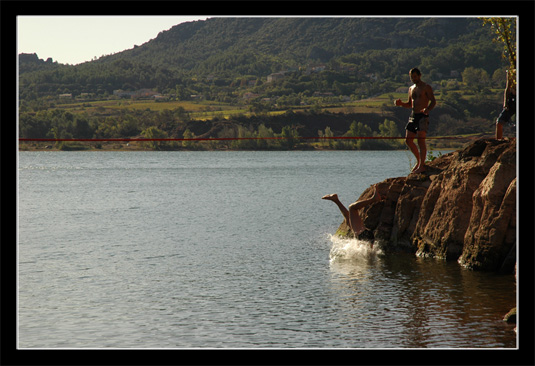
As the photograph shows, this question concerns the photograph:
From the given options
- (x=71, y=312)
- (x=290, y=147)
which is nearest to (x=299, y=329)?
(x=71, y=312)

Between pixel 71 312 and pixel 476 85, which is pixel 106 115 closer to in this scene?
pixel 476 85

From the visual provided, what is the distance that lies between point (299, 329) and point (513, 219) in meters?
5.87

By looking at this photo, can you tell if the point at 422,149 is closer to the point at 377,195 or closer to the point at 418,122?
the point at 418,122

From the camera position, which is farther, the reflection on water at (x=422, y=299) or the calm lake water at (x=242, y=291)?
the calm lake water at (x=242, y=291)

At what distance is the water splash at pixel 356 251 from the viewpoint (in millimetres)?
19438

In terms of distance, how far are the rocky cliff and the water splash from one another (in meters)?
0.28

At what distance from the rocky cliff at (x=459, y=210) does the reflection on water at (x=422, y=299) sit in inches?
16.5

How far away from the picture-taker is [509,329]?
38.0 feet

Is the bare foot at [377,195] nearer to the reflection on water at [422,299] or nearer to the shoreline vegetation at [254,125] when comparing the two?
the reflection on water at [422,299]

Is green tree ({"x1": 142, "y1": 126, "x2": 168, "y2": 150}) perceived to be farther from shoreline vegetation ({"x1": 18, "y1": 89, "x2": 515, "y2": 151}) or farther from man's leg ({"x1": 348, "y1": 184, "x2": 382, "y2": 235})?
man's leg ({"x1": 348, "y1": 184, "x2": 382, "y2": 235})

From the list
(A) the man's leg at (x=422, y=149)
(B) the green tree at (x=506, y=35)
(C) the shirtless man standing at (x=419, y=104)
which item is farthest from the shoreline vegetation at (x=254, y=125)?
(C) the shirtless man standing at (x=419, y=104)

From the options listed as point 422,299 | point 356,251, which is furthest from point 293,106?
point 422,299

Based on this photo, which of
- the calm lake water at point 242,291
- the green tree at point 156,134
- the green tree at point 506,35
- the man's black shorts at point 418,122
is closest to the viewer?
the calm lake water at point 242,291

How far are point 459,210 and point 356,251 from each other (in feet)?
12.4
